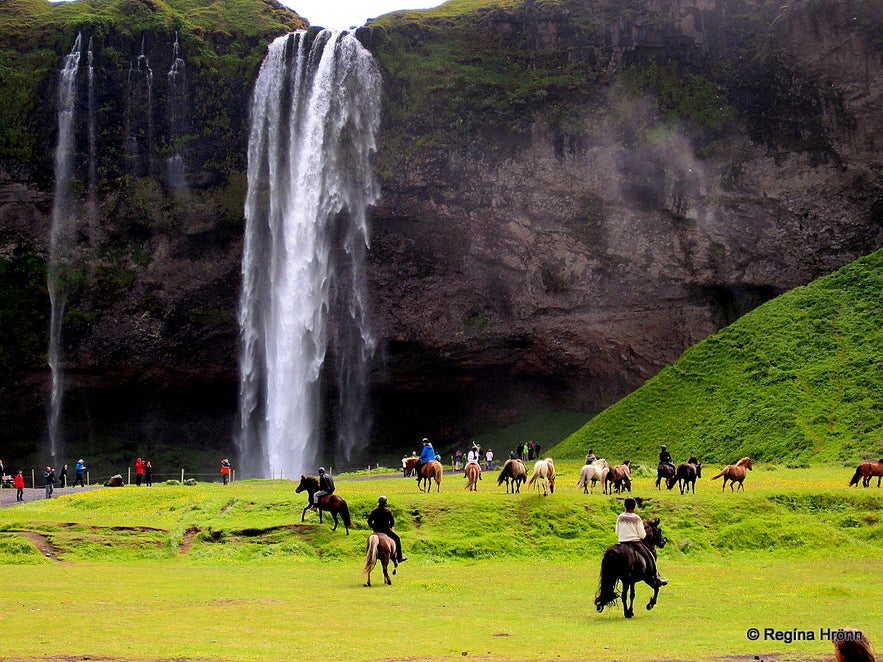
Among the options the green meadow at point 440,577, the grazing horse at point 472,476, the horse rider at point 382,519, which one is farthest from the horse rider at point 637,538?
the grazing horse at point 472,476

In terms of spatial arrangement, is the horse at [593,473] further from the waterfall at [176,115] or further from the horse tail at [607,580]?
the waterfall at [176,115]

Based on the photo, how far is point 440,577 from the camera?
68.4 feet

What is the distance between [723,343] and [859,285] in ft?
23.8

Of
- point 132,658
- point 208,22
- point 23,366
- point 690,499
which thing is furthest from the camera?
point 208,22

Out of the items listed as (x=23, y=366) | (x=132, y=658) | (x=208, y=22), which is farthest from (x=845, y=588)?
(x=208, y=22)

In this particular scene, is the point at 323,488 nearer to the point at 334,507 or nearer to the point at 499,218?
the point at 334,507

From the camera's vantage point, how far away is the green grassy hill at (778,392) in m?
42.4

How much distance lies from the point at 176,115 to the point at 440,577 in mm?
56057

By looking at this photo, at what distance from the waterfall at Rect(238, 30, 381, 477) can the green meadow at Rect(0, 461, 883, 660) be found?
34121 mm

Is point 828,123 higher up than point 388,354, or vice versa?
point 828,123

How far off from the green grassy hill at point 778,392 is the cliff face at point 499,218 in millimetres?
13205

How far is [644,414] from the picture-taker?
49094 mm

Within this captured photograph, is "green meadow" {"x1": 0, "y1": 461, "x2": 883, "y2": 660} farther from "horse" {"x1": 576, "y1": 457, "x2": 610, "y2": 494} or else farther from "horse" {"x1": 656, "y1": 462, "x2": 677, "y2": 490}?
"horse" {"x1": 656, "y1": 462, "x2": 677, "y2": 490}

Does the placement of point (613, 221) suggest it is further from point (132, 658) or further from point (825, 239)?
point (132, 658)
